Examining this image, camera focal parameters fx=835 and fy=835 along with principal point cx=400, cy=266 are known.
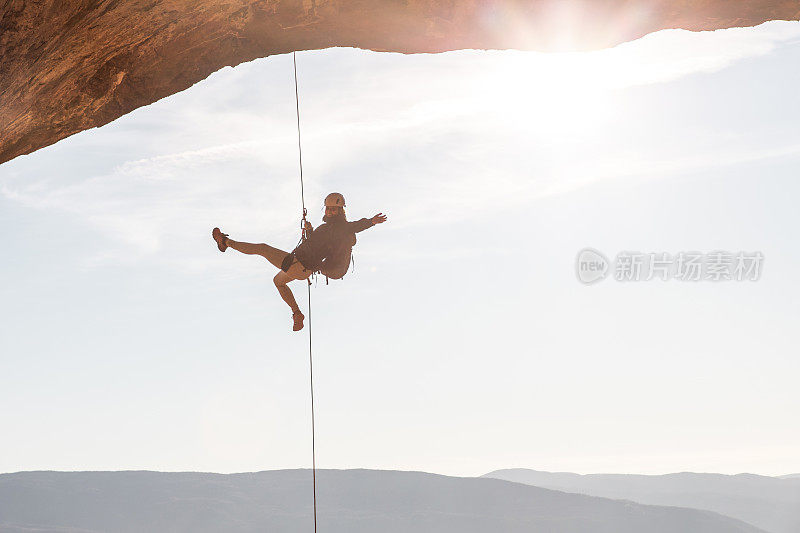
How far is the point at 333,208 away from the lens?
9.73 m

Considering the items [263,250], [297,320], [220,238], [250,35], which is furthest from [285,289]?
[250,35]

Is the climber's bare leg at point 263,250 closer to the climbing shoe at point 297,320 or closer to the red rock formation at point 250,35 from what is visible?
the climbing shoe at point 297,320

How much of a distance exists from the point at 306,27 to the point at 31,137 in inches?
140

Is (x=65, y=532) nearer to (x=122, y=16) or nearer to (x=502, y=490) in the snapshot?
(x=502, y=490)

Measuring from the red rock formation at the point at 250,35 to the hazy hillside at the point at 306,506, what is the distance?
490 ft

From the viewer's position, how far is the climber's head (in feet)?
31.9

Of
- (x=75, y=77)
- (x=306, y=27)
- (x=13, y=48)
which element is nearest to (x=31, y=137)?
(x=75, y=77)

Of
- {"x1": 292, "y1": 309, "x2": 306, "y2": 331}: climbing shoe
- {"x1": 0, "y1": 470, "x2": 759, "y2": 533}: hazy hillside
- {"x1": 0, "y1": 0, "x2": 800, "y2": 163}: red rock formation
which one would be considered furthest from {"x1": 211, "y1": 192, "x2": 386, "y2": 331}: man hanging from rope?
{"x1": 0, "y1": 470, "x2": 759, "y2": 533}: hazy hillside

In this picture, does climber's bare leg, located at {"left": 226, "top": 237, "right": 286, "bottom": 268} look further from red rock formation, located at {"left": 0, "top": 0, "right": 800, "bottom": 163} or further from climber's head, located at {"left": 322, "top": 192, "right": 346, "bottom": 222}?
red rock formation, located at {"left": 0, "top": 0, "right": 800, "bottom": 163}

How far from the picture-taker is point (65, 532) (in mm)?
148625

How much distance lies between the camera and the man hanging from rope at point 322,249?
947 centimetres

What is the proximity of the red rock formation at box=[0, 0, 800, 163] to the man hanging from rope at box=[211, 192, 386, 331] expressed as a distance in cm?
213

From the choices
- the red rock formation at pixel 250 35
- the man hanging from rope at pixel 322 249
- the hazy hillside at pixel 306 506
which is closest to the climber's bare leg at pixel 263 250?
the man hanging from rope at pixel 322 249

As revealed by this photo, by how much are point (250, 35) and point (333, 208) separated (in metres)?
2.37
